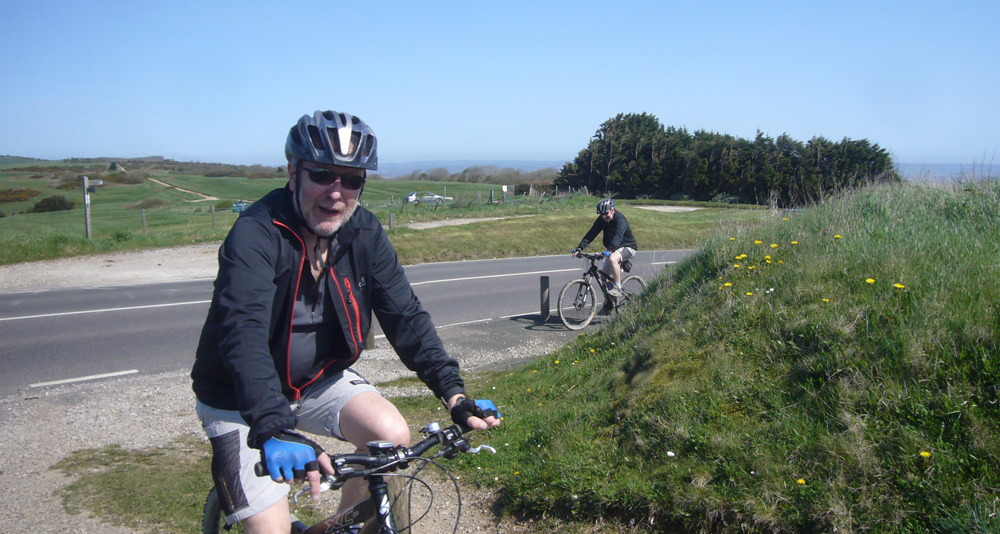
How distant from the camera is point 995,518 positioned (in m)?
2.94

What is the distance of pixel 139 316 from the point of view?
41.8 feet

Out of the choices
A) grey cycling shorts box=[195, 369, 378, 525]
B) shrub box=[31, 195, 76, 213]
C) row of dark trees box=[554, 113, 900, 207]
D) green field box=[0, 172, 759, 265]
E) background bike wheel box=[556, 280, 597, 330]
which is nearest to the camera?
grey cycling shorts box=[195, 369, 378, 525]

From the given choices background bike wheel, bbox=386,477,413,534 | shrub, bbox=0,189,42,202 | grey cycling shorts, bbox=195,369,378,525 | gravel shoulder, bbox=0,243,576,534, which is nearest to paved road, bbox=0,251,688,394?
gravel shoulder, bbox=0,243,576,534

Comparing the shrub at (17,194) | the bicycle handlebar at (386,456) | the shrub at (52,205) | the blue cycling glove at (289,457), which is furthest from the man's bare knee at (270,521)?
the shrub at (17,194)

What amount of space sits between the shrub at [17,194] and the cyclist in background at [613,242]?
58.3 metres

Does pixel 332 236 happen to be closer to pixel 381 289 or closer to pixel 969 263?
pixel 381 289

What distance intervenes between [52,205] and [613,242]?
177 ft

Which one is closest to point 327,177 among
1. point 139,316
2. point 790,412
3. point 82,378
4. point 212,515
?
point 212,515

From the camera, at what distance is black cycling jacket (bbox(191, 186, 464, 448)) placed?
91.7 inches

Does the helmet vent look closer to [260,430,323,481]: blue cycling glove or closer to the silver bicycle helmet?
the silver bicycle helmet

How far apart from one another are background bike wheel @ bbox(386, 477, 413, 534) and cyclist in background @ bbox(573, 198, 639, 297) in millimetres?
9741

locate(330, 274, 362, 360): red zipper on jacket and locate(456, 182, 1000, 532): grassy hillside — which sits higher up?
locate(330, 274, 362, 360): red zipper on jacket

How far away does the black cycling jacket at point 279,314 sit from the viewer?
2328 millimetres

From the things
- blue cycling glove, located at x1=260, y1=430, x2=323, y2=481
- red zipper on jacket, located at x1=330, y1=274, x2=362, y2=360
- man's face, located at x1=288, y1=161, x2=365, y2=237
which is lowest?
blue cycling glove, located at x1=260, y1=430, x2=323, y2=481
